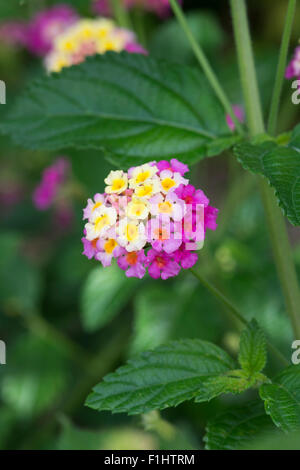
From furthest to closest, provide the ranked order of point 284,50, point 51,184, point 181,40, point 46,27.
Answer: point 181,40 < point 46,27 < point 51,184 < point 284,50

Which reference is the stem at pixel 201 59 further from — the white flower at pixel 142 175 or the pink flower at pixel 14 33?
the pink flower at pixel 14 33

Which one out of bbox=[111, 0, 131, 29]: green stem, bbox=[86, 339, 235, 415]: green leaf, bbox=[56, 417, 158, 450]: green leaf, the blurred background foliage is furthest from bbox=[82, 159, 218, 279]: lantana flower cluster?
bbox=[111, 0, 131, 29]: green stem

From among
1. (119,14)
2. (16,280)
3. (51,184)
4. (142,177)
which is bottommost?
(142,177)

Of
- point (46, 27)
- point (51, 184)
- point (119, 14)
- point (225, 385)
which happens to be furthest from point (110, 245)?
point (46, 27)

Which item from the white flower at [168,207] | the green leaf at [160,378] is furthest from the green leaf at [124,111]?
the green leaf at [160,378]

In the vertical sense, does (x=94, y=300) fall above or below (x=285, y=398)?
above

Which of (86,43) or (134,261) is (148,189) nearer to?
(134,261)

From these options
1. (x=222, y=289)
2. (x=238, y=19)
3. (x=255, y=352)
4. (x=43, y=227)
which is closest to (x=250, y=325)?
(x=255, y=352)
